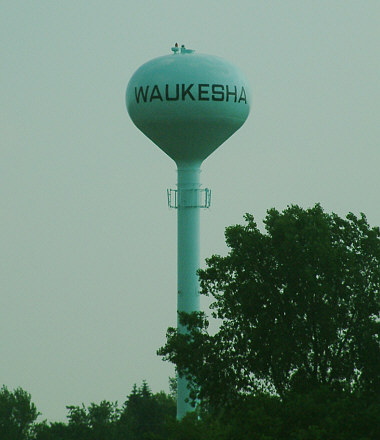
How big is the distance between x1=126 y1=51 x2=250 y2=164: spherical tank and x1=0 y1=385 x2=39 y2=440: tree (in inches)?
689

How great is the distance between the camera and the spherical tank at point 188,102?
39.1m

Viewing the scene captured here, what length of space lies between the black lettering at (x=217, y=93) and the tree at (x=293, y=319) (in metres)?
9.05

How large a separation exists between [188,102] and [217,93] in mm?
1140

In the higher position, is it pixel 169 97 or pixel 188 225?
pixel 169 97

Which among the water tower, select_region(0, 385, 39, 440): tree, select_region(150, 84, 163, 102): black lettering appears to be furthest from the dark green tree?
select_region(150, 84, 163, 102): black lettering

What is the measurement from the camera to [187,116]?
39125 millimetres

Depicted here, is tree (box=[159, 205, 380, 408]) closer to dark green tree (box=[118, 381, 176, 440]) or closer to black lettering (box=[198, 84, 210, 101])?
black lettering (box=[198, 84, 210, 101])

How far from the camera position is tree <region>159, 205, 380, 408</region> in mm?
30297

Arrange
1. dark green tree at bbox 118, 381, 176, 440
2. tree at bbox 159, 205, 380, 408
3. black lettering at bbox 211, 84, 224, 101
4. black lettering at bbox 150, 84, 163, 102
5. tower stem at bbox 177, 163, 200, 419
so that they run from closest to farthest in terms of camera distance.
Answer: tree at bbox 159, 205, 380, 408 → black lettering at bbox 150, 84, 163, 102 → black lettering at bbox 211, 84, 224, 101 → tower stem at bbox 177, 163, 200, 419 → dark green tree at bbox 118, 381, 176, 440

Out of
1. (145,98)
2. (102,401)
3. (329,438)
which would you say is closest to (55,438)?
(102,401)

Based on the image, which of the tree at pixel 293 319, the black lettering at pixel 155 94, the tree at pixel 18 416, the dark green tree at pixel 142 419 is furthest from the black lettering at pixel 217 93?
the tree at pixel 18 416

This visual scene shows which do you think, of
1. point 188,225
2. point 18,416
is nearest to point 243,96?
point 188,225

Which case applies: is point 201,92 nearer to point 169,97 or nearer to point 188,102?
point 188,102

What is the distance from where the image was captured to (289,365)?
30375 mm
